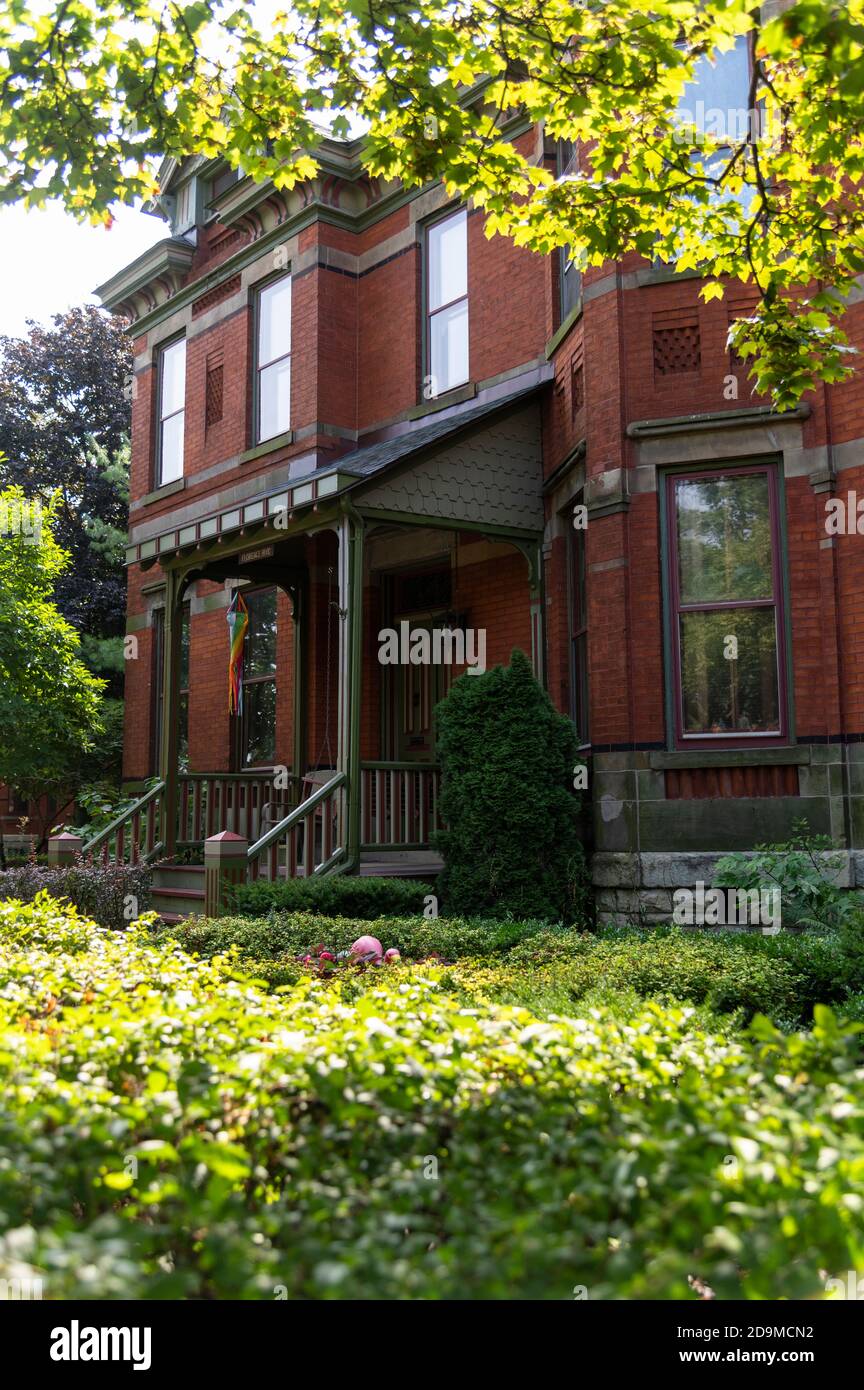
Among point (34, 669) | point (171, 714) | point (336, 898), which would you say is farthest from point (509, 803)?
point (34, 669)

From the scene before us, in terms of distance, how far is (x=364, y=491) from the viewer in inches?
432

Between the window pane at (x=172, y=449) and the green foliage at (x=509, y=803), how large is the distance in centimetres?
979

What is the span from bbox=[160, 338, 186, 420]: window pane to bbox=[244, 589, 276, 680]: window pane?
162 inches

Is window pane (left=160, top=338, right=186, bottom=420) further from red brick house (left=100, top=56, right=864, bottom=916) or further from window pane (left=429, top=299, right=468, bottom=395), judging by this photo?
window pane (left=429, top=299, right=468, bottom=395)

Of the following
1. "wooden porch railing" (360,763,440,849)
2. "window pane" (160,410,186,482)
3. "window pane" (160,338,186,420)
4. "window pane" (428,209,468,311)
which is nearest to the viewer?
"wooden porch railing" (360,763,440,849)

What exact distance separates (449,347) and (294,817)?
6.52 meters

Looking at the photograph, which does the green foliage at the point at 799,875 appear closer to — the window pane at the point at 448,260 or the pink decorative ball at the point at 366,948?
the pink decorative ball at the point at 366,948

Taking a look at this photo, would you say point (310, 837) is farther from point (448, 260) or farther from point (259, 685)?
point (448, 260)

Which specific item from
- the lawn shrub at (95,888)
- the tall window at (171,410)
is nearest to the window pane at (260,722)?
the lawn shrub at (95,888)

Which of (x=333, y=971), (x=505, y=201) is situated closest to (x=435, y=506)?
(x=505, y=201)

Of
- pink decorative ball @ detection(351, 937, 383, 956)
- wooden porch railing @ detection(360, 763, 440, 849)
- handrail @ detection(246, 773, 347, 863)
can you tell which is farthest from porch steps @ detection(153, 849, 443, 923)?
pink decorative ball @ detection(351, 937, 383, 956)

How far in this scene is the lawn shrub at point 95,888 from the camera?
11375mm

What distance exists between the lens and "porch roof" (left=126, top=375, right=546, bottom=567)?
11.0 m
